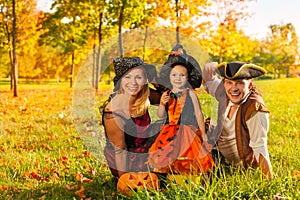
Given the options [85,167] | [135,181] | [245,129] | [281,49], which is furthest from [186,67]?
[281,49]

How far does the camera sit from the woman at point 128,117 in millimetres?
3746

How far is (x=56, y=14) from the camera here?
84.0 feet

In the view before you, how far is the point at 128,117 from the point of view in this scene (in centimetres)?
384

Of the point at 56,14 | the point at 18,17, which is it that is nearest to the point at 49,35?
the point at 56,14

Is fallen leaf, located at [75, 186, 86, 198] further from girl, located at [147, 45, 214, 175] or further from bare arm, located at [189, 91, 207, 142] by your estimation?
bare arm, located at [189, 91, 207, 142]

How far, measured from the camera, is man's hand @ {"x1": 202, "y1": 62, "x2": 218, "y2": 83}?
4453 mm

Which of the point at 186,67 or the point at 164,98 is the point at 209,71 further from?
the point at 164,98

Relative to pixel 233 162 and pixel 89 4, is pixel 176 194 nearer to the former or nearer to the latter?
pixel 233 162

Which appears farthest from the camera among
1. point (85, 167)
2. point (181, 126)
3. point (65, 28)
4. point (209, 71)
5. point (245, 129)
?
point (65, 28)

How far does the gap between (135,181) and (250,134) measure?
1.22 meters

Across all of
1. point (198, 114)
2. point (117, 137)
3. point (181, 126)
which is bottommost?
point (117, 137)

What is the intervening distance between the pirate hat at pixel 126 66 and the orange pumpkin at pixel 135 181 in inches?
34.4

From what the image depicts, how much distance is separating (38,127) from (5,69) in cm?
4115

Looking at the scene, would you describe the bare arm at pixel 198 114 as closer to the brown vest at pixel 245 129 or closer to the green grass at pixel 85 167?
the brown vest at pixel 245 129
